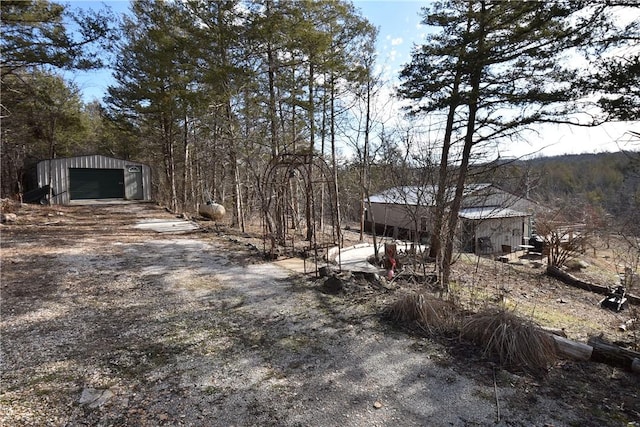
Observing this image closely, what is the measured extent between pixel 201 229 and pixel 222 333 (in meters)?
7.00

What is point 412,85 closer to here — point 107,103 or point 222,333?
point 222,333

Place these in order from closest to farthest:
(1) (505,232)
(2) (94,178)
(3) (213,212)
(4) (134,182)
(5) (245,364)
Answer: (5) (245,364) < (3) (213,212) < (1) (505,232) < (2) (94,178) < (4) (134,182)

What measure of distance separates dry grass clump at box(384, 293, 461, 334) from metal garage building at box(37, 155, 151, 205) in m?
15.8

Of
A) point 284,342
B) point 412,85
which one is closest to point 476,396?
point 284,342

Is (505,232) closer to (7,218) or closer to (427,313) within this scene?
(427,313)

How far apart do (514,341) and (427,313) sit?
0.90 meters

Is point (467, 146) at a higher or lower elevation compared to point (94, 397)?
higher

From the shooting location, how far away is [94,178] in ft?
55.3

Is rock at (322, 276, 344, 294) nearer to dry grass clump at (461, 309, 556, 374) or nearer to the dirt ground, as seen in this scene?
the dirt ground

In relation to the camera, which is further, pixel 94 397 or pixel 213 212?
pixel 213 212

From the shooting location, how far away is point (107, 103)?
14.9 m

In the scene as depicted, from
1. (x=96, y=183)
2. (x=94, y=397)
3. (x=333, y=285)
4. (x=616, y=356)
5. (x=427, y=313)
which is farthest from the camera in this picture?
(x=96, y=183)

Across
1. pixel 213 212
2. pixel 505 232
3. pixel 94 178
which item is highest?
pixel 94 178

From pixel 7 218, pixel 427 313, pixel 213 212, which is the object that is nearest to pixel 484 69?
Answer: pixel 427 313
